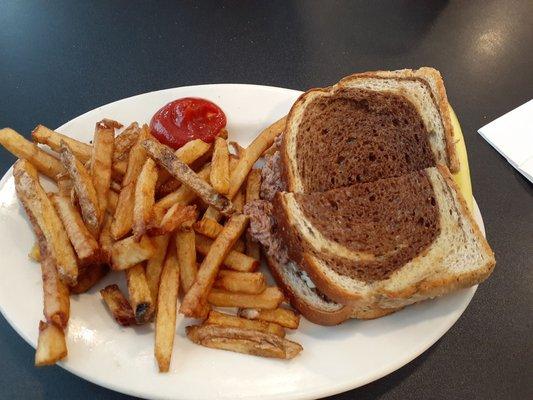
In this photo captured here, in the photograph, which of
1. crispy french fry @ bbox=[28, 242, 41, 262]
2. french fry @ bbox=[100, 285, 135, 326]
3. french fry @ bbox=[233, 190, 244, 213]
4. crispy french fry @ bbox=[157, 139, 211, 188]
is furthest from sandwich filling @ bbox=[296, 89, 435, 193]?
crispy french fry @ bbox=[28, 242, 41, 262]

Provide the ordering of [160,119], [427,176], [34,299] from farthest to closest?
[160,119] < [427,176] < [34,299]

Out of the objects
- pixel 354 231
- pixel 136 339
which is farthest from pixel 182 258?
pixel 354 231

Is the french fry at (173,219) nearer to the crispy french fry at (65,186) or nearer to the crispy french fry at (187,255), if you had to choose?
the crispy french fry at (187,255)

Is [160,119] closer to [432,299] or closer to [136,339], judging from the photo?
[136,339]

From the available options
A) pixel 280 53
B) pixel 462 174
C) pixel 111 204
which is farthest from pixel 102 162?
pixel 280 53

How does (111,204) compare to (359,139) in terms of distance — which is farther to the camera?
(359,139)

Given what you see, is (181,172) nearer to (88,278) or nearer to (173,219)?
(173,219)

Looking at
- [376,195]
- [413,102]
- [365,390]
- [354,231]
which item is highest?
[413,102]
